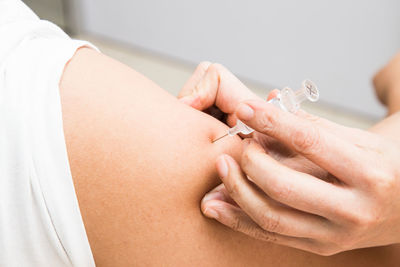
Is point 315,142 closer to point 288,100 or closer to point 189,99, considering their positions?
point 288,100

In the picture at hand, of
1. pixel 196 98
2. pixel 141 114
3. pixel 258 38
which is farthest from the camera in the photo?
pixel 258 38

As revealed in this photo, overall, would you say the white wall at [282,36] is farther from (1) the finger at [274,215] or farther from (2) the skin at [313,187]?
(1) the finger at [274,215]

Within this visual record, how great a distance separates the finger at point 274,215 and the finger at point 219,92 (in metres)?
0.29

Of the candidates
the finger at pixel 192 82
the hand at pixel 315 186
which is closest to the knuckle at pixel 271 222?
the hand at pixel 315 186

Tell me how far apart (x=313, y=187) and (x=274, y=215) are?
0.24ft

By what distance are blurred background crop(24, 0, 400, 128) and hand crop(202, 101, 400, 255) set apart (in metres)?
1.85

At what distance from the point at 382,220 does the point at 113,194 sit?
1.41 feet

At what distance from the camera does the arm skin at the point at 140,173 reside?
0.66 m

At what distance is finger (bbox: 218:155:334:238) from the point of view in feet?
1.98

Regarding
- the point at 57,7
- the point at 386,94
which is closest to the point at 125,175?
the point at 386,94

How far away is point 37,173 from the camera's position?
609mm

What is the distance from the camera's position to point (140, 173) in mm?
677

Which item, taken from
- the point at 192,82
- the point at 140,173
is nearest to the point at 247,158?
the point at 140,173

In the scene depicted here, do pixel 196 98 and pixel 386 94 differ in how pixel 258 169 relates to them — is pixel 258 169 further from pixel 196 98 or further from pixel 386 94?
pixel 386 94
